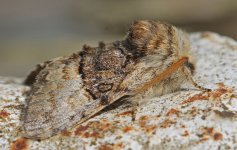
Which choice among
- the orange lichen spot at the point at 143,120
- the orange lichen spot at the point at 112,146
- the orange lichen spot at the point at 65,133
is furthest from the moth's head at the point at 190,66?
the orange lichen spot at the point at 65,133

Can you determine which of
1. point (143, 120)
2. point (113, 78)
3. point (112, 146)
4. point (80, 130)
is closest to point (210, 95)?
point (143, 120)

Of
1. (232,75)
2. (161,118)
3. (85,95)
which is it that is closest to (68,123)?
(85,95)

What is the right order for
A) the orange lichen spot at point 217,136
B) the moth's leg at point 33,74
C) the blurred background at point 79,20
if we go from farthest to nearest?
the blurred background at point 79,20 < the moth's leg at point 33,74 < the orange lichen spot at point 217,136

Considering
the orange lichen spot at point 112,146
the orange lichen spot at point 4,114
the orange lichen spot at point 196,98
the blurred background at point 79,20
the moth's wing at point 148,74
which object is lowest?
the orange lichen spot at point 112,146

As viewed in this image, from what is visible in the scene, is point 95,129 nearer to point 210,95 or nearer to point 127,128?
point 127,128

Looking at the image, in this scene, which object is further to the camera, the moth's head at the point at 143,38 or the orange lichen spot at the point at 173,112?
the moth's head at the point at 143,38

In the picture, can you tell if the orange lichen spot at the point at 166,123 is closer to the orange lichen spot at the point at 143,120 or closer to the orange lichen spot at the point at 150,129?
the orange lichen spot at the point at 150,129
